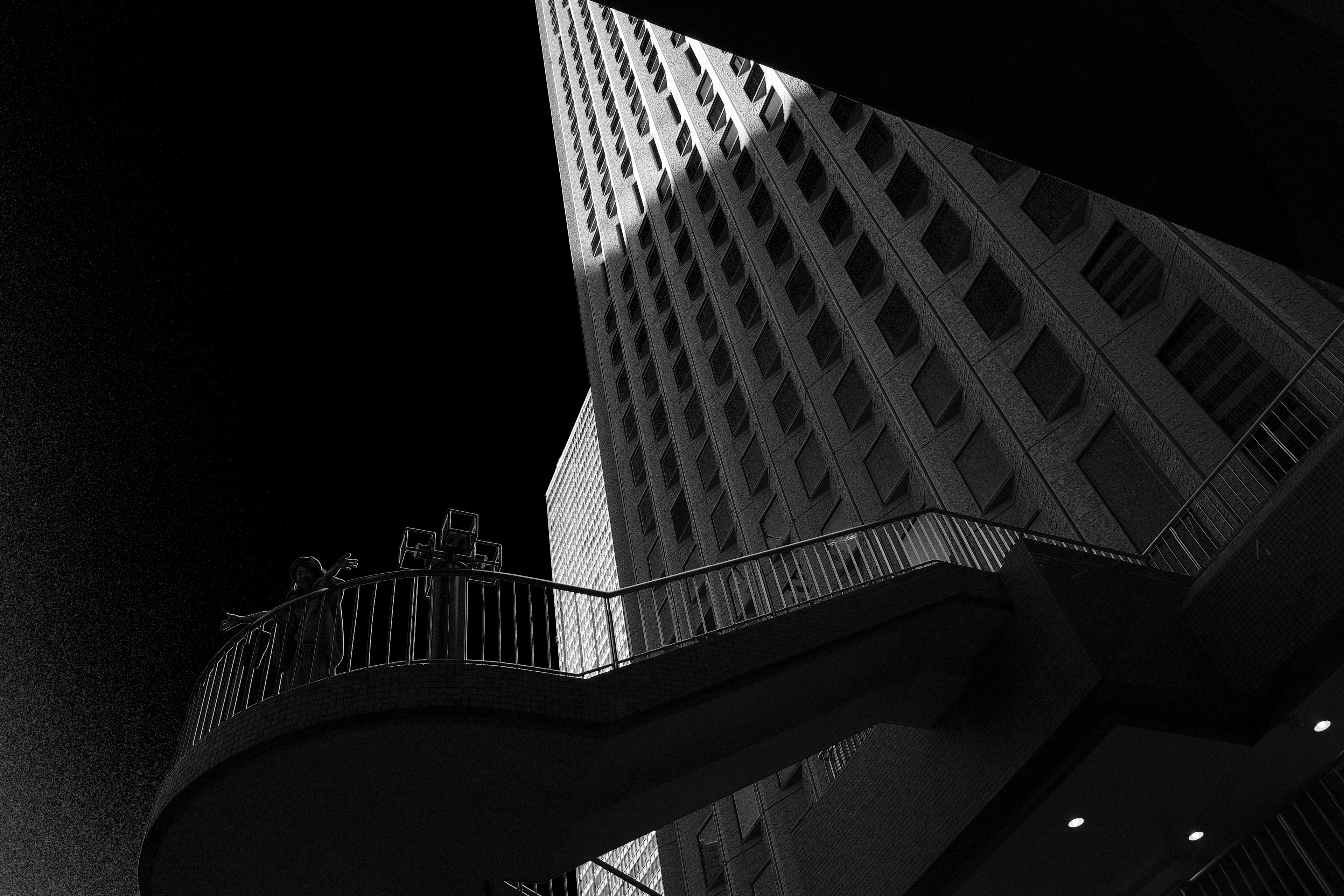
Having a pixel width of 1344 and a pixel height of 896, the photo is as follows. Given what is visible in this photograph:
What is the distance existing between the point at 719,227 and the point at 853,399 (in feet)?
44.3

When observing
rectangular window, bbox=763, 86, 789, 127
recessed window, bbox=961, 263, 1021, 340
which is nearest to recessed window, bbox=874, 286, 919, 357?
recessed window, bbox=961, 263, 1021, 340

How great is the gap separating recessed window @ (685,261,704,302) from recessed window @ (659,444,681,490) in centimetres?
562

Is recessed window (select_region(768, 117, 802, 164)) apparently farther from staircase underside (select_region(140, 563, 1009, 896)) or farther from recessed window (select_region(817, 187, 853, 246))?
staircase underside (select_region(140, 563, 1009, 896))

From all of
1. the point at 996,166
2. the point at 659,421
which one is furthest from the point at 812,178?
the point at 659,421

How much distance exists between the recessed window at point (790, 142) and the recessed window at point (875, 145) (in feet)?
13.1

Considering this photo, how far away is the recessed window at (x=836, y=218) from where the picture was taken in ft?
89.9

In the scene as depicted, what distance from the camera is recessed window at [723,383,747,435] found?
3122cm

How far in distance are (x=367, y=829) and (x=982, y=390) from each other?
14550 mm

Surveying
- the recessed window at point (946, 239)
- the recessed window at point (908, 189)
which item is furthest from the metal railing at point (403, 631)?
the recessed window at point (908, 189)

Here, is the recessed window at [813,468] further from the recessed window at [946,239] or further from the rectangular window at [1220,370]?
the rectangular window at [1220,370]

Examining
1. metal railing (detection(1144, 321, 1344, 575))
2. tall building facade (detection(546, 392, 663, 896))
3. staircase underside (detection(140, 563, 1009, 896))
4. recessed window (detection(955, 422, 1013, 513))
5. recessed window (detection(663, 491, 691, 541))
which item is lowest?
staircase underside (detection(140, 563, 1009, 896))

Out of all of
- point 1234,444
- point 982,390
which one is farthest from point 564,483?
point 1234,444

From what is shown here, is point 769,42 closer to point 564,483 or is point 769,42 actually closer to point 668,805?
point 668,805

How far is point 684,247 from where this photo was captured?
1563 inches
